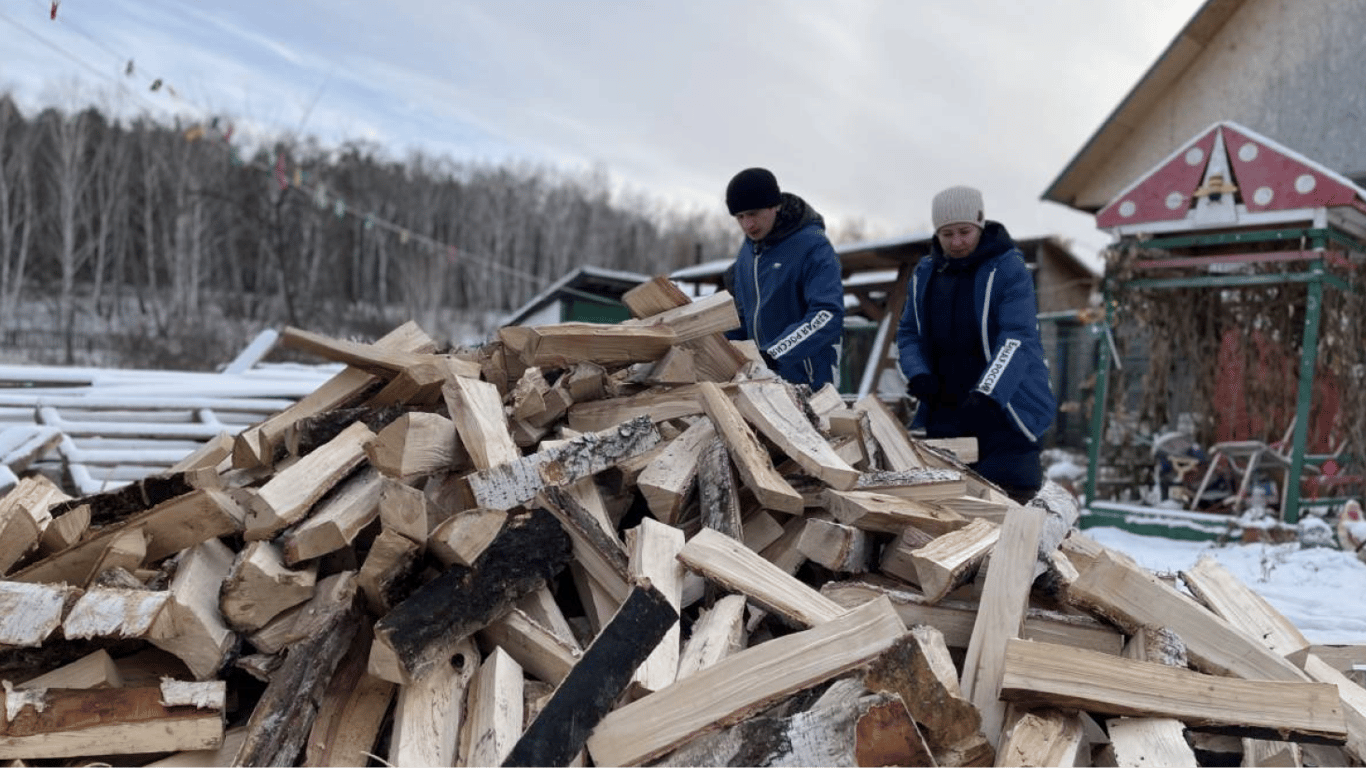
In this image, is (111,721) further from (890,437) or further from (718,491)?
(890,437)

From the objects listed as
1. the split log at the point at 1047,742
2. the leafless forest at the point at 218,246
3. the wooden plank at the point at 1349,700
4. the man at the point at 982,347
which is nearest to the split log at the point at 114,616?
the split log at the point at 1047,742

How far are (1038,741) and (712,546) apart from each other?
0.87m

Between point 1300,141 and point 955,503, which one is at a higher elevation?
point 1300,141

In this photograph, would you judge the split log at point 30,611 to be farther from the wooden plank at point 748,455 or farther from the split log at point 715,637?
the wooden plank at point 748,455

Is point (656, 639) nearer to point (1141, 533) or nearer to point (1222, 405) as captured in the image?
point (1141, 533)

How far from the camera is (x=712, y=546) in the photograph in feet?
7.88

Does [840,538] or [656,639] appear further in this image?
[840,538]

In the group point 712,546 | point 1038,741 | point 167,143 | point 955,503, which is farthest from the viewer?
point 167,143

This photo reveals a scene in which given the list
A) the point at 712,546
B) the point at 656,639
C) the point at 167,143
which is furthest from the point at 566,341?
the point at 167,143

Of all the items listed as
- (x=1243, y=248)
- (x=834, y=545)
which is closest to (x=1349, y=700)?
(x=834, y=545)

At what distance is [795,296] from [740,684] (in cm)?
265

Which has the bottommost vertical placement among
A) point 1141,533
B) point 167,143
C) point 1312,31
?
point 1141,533

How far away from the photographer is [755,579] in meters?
2.33

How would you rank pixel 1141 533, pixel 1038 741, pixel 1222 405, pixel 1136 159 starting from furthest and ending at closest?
1. pixel 1136 159
2. pixel 1222 405
3. pixel 1141 533
4. pixel 1038 741
